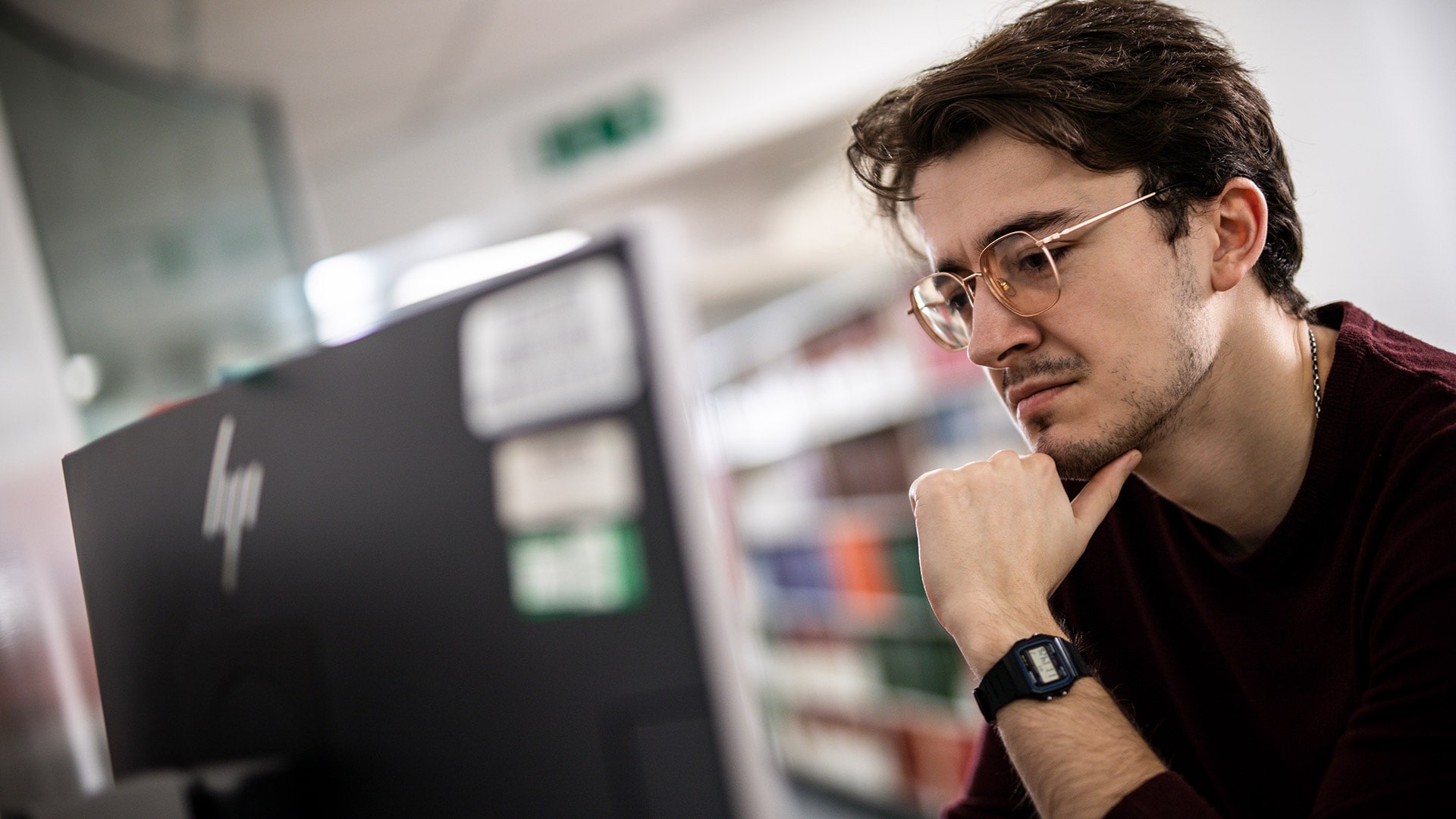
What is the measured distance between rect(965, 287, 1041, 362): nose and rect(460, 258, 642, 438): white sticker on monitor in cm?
55

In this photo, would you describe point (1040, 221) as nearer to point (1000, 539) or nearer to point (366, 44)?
point (1000, 539)

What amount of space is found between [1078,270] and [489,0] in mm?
2798

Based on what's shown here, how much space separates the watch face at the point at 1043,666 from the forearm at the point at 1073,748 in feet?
0.06

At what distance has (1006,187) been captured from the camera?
1.03 meters

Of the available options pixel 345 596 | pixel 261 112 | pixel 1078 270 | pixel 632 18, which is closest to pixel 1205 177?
pixel 1078 270

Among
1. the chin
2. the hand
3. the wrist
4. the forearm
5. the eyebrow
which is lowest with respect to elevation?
the forearm

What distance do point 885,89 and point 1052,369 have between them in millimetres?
2627

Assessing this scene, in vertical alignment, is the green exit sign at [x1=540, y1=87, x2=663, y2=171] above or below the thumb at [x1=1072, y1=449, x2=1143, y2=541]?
above

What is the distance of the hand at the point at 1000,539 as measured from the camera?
36.0 inches

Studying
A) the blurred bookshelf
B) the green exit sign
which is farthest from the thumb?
the green exit sign

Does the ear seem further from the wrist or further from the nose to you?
the wrist

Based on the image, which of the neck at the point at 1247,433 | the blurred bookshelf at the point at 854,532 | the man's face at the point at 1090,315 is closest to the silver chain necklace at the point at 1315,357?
the neck at the point at 1247,433

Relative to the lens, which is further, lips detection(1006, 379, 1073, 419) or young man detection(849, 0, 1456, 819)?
lips detection(1006, 379, 1073, 419)

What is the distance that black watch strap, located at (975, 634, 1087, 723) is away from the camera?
85 cm
